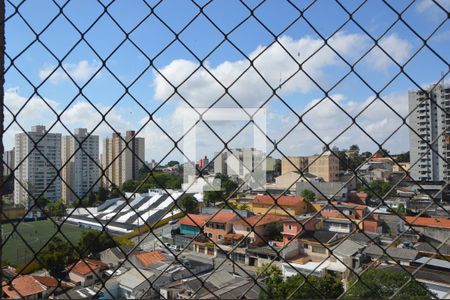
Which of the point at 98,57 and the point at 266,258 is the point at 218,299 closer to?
the point at 98,57

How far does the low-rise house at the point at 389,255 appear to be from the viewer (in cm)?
68

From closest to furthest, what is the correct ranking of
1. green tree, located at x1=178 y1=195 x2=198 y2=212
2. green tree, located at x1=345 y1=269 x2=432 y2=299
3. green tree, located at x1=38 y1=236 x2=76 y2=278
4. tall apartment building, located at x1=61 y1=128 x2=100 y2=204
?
green tree, located at x1=345 y1=269 x2=432 y2=299
tall apartment building, located at x1=61 y1=128 x2=100 y2=204
green tree, located at x1=38 y1=236 x2=76 y2=278
green tree, located at x1=178 y1=195 x2=198 y2=212

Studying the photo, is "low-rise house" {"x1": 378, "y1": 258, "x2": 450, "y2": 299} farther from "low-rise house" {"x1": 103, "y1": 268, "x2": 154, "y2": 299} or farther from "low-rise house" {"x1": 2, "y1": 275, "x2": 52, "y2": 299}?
"low-rise house" {"x1": 2, "y1": 275, "x2": 52, "y2": 299}

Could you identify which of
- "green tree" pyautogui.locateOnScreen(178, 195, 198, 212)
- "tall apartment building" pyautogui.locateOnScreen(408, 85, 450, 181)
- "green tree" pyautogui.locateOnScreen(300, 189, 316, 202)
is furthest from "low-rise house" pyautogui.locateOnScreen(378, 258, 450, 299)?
"green tree" pyautogui.locateOnScreen(300, 189, 316, 202)

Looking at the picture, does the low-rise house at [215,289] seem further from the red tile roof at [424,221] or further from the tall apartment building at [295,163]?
the red tile roof at [424,221]

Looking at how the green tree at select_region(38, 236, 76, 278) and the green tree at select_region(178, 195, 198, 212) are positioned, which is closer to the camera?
the green tree at select_region(38, 236, 76, 278)

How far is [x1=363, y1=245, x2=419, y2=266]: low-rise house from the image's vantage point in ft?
2.24

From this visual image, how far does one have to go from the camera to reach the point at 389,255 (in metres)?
0.64

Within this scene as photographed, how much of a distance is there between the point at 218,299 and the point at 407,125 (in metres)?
0.46

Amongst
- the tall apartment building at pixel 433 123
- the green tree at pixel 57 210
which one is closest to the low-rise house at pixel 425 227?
the tall apartment building at pixel 433 123

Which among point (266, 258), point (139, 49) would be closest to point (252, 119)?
point (139, 49)

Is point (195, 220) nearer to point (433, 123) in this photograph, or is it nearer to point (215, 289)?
point (215, 289)

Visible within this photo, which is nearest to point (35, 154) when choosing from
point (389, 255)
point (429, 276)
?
point (389, 255)

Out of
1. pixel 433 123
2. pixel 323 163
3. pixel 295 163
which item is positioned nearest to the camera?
pixel 295 163
